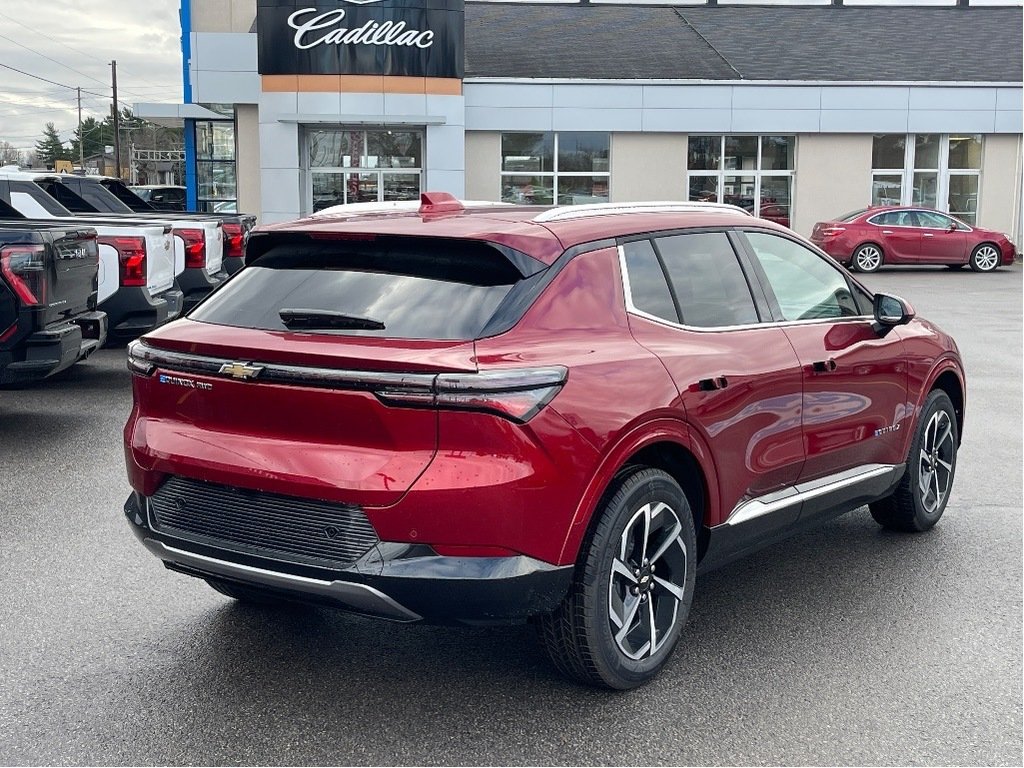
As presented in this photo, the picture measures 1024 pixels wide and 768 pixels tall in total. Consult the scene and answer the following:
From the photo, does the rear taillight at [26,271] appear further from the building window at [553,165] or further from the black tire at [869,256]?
the building window at [553,165]

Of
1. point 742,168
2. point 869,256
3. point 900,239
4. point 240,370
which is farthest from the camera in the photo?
point 742,168

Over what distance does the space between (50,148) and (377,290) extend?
15946cm

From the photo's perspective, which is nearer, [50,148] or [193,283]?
[193,283]

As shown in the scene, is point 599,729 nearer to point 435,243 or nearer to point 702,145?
point 435,243

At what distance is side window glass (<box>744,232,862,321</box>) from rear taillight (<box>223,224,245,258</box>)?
31.9 ft

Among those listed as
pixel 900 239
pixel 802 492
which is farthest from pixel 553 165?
pixel 802 492

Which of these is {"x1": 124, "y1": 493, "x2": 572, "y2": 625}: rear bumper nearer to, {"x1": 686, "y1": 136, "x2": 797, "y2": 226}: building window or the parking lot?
the parking lot

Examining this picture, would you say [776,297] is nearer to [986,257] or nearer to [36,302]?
[36,302]

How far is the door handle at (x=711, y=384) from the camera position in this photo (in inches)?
169

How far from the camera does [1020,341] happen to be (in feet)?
48.0

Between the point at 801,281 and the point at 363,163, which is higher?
the point at 363,163

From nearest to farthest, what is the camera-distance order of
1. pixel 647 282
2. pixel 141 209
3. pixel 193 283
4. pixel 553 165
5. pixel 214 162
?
pixel 647 282
pixel 193 283
pixel 141 209
pixel 553 165
pixel 214 162

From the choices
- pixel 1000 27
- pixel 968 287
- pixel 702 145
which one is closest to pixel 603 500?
pixel 968 287

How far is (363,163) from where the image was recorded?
29859 mm
